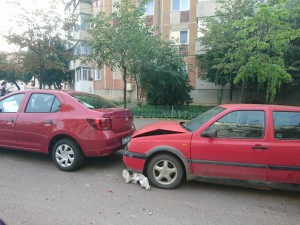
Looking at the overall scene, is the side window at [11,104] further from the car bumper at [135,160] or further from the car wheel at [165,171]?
the car wheel at [165,171]

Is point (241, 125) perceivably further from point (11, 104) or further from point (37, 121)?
point (11, 104)

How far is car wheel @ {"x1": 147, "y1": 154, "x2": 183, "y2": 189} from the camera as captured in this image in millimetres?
3844

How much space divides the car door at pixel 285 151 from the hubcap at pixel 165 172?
1.44 meters

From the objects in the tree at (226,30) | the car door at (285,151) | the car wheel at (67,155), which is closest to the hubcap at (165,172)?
the car door at (285,151)

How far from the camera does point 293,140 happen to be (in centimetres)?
350

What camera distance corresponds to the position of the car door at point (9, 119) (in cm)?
494

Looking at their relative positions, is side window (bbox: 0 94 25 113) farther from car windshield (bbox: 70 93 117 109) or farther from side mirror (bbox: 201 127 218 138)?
side mirror (bbox: 201 127 218 138)

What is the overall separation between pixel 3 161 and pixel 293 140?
553 cm

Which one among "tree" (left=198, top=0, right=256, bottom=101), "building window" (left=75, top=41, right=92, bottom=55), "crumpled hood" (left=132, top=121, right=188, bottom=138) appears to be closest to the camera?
"crumpled hood" (left=132, top=121, right=188, bottom=138)

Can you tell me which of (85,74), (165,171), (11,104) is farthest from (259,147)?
(85,74)

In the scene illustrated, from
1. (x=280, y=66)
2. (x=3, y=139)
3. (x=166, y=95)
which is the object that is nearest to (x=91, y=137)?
(x=3, y=139)

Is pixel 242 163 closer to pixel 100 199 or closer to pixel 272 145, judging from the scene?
pixel 272 145

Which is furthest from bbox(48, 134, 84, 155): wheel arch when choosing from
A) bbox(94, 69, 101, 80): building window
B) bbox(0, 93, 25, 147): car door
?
bbox(94, 69, 101, 80): building window

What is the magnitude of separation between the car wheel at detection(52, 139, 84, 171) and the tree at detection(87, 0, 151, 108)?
22.4 feet
